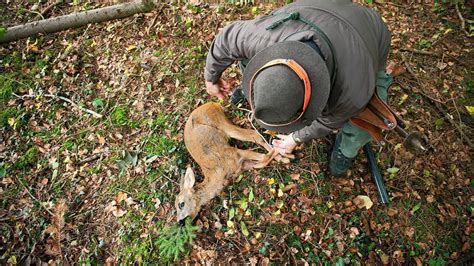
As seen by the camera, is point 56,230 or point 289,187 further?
point 56,230

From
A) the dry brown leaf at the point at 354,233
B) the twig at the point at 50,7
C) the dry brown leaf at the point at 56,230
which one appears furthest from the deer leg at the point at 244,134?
the twig at the point at 50,7

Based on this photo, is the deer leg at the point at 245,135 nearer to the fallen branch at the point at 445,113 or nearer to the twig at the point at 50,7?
the fallen branch at the point at 445,113

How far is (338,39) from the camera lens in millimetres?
2258

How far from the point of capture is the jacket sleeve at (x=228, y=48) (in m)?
2.64

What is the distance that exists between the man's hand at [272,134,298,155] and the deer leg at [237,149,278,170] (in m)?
0.07

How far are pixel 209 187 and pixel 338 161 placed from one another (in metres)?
1.42

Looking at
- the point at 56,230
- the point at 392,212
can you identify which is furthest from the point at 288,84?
the point at 56,230

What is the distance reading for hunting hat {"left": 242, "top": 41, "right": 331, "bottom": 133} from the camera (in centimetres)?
192

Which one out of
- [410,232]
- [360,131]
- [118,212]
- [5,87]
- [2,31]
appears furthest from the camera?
[2,31]

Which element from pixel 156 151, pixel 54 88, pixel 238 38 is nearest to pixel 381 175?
pixel 238 38

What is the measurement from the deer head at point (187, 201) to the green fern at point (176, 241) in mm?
82

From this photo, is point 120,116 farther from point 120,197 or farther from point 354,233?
point 354,233

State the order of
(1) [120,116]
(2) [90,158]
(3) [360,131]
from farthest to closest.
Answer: (1) [120,116]
(2) [90,158]
(3) [360,131]

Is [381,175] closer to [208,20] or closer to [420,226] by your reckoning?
[420,226]
